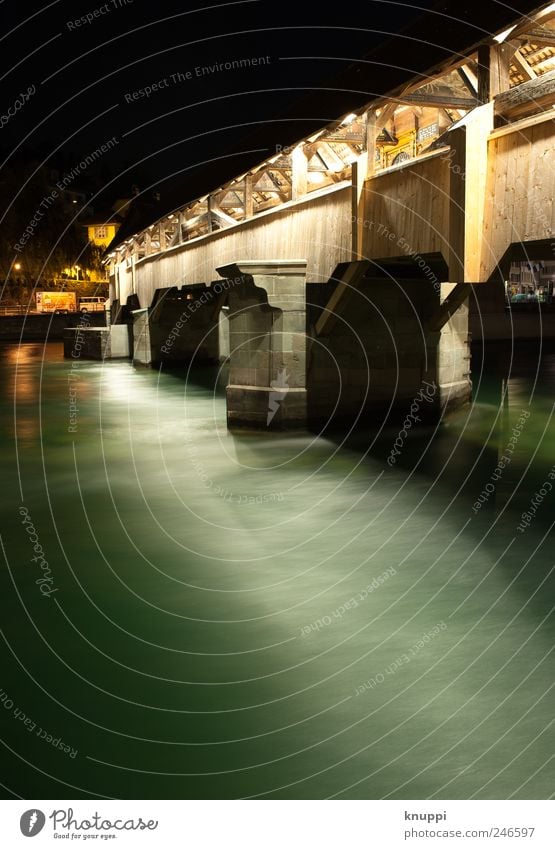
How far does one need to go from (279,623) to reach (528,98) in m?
6.23

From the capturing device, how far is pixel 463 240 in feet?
33.1

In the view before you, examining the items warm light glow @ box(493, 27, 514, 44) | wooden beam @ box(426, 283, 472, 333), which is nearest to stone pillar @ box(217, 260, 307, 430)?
wooden beam @ box(426, 283, 472, 333)

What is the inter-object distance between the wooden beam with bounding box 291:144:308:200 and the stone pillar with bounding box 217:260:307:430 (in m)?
1.35

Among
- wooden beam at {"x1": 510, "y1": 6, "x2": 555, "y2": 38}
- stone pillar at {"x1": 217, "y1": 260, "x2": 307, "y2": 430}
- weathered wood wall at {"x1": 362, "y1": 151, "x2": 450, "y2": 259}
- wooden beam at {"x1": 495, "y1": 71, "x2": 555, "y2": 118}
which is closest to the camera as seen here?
wooden beam at {"x1": 495, "y1": 71, "x2": 555, "y2": 118}

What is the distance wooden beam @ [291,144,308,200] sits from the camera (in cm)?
1500

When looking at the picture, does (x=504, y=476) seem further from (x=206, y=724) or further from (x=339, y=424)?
(x=206, y=724)

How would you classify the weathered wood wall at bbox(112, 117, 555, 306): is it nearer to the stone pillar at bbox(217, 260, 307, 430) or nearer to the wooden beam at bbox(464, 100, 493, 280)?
the wooden beam at bbox(464, 100, 493, 280)

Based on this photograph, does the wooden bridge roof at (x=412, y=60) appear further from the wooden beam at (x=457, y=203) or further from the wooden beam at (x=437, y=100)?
the wooden beam at (x=457, y=203)

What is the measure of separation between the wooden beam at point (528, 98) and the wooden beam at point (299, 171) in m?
5.92

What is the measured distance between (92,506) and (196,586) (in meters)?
3.92

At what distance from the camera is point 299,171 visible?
49.8 ft

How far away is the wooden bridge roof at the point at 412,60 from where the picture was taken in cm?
974

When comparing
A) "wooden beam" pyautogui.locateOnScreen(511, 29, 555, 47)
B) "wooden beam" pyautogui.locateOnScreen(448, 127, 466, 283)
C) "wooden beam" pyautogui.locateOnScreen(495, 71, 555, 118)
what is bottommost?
"wooden beam" pyautogui.locateOnScreen(448, 127, 466, 283)
